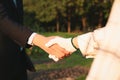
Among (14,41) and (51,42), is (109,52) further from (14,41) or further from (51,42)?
(14,41)

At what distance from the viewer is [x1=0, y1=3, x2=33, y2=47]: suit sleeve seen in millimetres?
3430

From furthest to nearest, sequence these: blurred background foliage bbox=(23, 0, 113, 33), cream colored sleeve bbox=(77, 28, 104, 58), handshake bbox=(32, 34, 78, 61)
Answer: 1. blurred background foliage bbox=(23, 0, 113, 33)
2. handshake bbox=(32, 34, 78, 61)
3. cream colored sleeve bbox=(77, 28, 104, 58)

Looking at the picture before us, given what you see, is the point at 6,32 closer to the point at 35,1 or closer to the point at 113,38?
the point at 113,38

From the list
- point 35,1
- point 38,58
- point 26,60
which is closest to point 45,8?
point 35,1

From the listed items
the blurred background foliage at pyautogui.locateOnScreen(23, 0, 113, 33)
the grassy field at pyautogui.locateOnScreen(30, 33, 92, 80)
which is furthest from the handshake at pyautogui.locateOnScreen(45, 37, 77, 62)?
the blurred background foliage at pyautogui.locateOnScreen(23, 0, 113, 33)

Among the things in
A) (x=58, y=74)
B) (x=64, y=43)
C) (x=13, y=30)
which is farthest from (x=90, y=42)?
(x=58, y=74)

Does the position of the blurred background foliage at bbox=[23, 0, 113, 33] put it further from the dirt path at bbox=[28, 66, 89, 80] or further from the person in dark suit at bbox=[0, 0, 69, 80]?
the person in dark suit at bbox=[0, 0, 69, 80]

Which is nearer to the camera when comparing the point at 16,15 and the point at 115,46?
the point at 115,46

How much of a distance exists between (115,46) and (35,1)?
41.2m

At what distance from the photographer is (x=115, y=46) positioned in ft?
8.09

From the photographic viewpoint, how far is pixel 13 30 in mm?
3471

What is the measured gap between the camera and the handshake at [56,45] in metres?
3.19

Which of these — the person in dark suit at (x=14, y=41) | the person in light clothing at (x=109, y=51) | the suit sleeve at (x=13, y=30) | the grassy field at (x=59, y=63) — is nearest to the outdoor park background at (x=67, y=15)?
the grassy field at (x=59, y=63)

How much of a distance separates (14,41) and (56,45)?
0.39 meters
